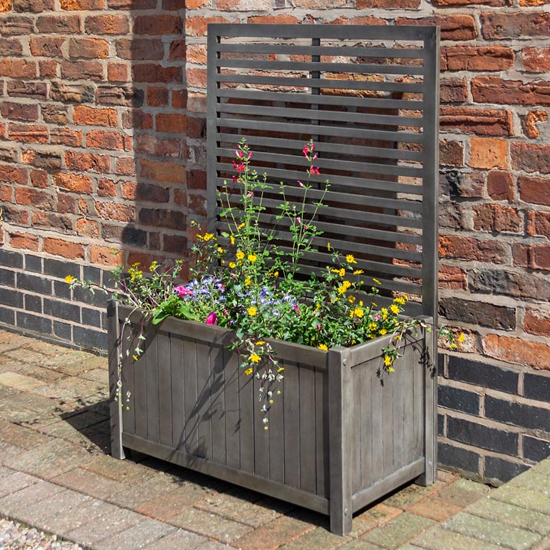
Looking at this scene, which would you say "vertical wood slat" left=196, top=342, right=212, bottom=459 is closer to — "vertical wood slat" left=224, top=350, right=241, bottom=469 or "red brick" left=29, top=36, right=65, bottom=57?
"vertical wood slat" left=224, top=350, right=241, bottom=469

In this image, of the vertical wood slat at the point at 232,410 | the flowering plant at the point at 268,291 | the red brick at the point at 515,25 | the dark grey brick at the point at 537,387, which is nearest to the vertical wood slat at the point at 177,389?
the flowering plant at the point at 268,291

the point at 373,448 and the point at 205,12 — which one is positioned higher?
the point at 205,12

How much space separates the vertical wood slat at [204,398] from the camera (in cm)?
437

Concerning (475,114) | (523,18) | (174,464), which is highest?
(523,18)

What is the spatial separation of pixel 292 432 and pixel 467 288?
36.7 inches

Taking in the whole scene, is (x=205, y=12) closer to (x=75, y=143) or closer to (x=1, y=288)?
(x=75, y=143)

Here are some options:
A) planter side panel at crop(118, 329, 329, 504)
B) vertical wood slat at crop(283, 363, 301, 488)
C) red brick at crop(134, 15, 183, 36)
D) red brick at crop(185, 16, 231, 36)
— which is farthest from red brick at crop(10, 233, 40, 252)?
vertical wood slat at crop(283, 363, 301, 488)

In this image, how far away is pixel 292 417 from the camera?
413 cm

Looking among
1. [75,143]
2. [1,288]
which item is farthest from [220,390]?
[1,288]

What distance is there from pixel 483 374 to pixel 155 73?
2420mm

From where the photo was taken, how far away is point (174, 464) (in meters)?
4.78

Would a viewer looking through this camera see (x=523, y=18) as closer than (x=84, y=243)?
Yes

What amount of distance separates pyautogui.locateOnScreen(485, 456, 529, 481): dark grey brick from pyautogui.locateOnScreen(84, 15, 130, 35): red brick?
294 cm

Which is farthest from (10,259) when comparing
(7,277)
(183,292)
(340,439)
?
(340,439)
